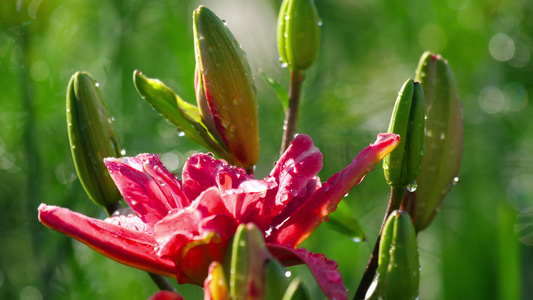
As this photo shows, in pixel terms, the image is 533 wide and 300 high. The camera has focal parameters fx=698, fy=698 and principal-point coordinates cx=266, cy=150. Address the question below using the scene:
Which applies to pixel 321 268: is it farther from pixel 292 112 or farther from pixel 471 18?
pixel 471 18

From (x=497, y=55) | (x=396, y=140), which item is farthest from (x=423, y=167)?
(x=497, y=55)

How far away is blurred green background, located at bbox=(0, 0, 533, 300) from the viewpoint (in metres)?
0.73

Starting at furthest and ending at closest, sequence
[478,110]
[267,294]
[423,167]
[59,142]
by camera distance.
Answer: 1. [478,110]
2. [59,142]
3. [423,167]
4. [267,294]

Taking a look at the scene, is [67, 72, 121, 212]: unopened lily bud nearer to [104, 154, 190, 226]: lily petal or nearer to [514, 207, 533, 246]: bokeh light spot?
[104, 154, 190, 226]: lily petal

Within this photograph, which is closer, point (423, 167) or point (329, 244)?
point (423, 167)

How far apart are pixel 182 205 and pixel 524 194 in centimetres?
60

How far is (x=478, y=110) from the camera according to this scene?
0.88 meters

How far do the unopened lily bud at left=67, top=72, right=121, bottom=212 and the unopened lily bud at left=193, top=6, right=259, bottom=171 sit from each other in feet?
0.18

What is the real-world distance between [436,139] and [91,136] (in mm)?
183

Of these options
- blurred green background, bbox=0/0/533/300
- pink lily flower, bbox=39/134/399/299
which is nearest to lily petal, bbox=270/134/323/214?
pink lily flower, bbox=39/134/399/299

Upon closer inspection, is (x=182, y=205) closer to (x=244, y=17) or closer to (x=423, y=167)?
(x=423, y=167)

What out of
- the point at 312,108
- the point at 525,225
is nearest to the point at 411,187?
the point at 525,225

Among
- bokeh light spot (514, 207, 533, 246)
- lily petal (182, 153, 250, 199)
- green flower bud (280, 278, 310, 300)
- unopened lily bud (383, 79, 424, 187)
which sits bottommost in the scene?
bokeh light spot (514, 207, 533, 246)

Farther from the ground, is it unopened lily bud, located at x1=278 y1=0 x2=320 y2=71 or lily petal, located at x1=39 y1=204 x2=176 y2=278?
unopened lily bud, located at x1=278 y1=0 x2=320 y2=71
